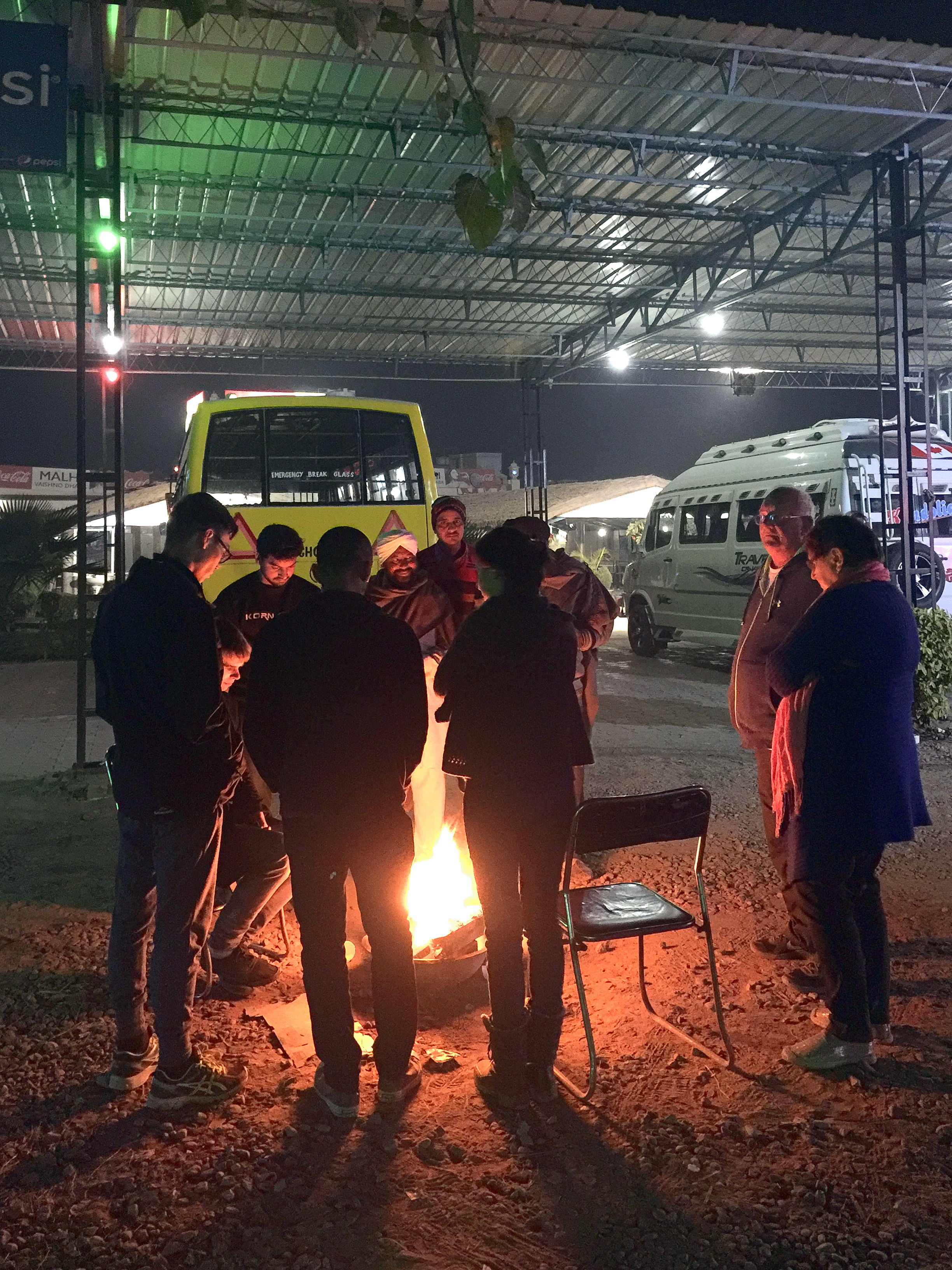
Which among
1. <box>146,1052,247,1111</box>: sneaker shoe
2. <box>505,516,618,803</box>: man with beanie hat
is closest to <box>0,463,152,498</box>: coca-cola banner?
<box>505,516,618,803</box>: man with beanie hat

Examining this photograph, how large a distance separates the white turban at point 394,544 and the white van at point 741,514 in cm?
654

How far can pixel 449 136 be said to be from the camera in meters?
13.1

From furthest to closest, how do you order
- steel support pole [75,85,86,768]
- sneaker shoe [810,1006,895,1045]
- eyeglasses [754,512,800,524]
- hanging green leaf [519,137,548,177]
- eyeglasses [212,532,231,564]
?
steel support pole [75,85,86,768] → eyeglasses [754,512,800,524] → sneaker shoe [810,1006,895,1045] → eyeglasses [212,532,231,564] → hanging green leaf [519,137,548,177]

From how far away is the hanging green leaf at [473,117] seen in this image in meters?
2.24

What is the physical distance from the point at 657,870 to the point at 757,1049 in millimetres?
2281

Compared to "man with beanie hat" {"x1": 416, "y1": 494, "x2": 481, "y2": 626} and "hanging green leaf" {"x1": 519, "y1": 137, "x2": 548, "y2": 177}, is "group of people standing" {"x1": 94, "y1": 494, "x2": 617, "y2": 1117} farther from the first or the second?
"man with beanie hat" {"x1": 416, "y1": 494, "x2": 481, "y2": 626}

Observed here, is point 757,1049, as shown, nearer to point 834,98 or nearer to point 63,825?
point 63,825

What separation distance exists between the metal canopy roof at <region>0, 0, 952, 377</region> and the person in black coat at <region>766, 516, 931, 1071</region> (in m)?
2.66

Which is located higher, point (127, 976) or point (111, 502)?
point (111, 502)

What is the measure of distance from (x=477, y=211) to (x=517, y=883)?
2270 mm

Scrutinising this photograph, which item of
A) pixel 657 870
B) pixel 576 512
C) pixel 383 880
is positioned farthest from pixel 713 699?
pixel 576 512

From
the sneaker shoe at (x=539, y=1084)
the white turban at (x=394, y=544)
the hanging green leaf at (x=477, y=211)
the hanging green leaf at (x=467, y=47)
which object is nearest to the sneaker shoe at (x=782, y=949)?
the sneaker shoe at (x=539, y=1084)

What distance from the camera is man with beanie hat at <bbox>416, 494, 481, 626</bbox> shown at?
5930 mm

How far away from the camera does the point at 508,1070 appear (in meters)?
3.54
